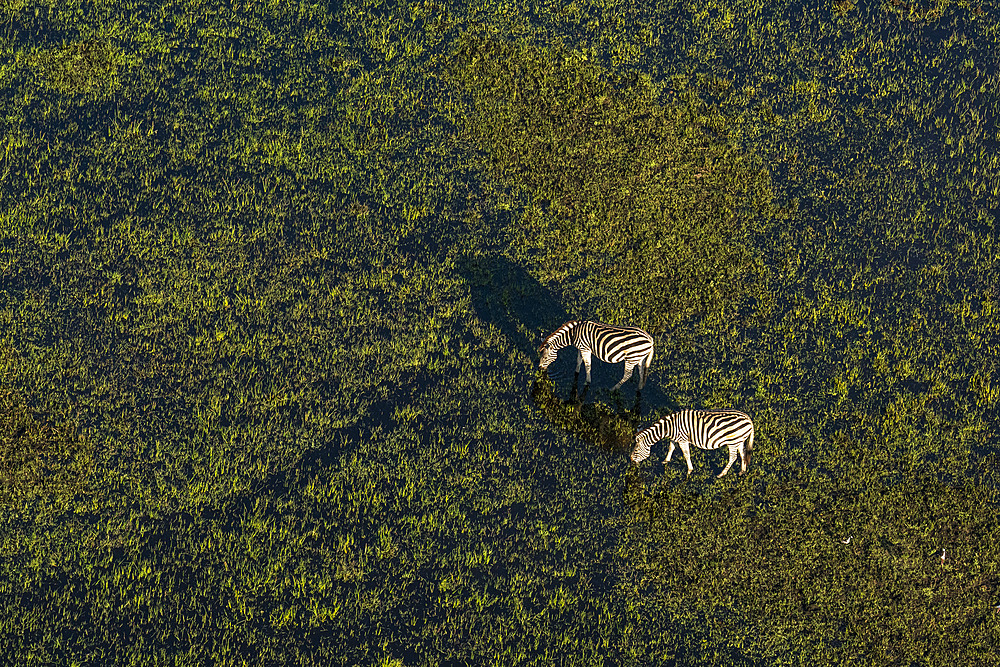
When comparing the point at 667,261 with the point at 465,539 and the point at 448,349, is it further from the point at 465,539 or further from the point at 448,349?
the point at 465,539

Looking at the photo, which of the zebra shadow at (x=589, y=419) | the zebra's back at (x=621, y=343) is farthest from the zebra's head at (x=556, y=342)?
the zebra shadow at (x=589, y=419)

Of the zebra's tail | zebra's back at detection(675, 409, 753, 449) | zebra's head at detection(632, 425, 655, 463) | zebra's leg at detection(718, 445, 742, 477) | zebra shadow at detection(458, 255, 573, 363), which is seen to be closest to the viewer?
zebra's back at detection(675, 409, 753, 449)

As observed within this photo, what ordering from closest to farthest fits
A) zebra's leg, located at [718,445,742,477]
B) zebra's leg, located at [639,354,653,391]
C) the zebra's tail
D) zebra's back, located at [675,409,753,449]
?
zebra's back, located at [675,409,753,449], zebra's leg, located at [718,445,742,477], the zebra's tail, zebra's leg, located at [639,354,653,391]

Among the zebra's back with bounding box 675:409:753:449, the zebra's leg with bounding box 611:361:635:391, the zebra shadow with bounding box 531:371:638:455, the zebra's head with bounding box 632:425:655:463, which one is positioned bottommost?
the zebra shadow with bounding box 531:371:638:455

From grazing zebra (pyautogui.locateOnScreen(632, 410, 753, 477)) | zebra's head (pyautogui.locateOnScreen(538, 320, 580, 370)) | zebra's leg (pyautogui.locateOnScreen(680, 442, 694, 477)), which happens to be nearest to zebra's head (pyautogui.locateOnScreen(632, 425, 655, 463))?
grazing zebra (pyautogui.locateOnScreen(632, 410, 753, 477))

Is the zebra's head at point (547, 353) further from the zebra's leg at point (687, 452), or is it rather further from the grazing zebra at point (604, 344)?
the zebra's leg at point (687, 452)

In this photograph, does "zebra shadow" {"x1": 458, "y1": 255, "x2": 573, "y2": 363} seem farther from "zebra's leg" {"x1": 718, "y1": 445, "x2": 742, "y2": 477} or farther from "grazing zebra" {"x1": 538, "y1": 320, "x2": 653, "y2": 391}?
"zebra's leg" {"x1": 718, "y1": 445, "x2": 742, "y2": 477}

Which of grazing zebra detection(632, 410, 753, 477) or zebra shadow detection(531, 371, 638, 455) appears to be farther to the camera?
zebra shadow detection(531, 371, 638, 455)
